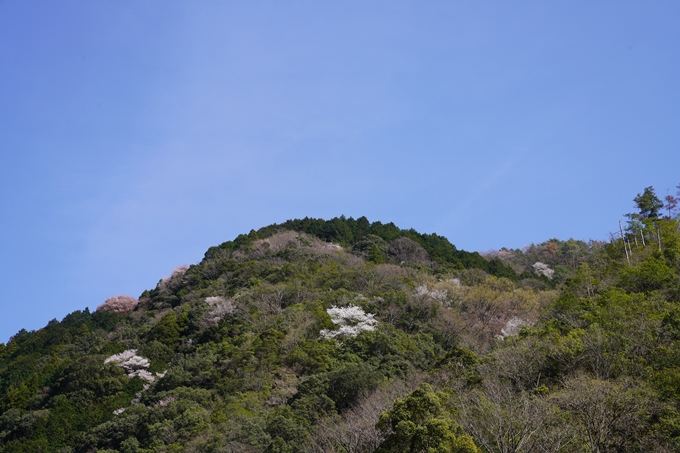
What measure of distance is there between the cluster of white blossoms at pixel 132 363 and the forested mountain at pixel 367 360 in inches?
5.2

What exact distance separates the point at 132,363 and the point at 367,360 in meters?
14.3

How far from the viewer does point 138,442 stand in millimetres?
→ 25656

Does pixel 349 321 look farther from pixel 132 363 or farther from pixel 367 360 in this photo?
pixel 132 363

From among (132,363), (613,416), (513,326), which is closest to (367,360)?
(513,326)

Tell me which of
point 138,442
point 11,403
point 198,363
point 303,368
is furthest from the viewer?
point 11,403

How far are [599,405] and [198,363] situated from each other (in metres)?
20.7

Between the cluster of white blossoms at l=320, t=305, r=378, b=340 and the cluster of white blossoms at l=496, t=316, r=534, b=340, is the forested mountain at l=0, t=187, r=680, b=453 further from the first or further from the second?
the cluster of white blossoms at l=496, t=316, r=534, b=340

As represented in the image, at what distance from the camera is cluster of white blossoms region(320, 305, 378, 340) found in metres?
30.8

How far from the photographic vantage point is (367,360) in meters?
28.4

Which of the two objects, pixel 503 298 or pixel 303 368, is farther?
pixel 503 298

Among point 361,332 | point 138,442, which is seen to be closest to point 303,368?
point 361,332

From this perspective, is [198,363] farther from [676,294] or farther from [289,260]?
[676,294]

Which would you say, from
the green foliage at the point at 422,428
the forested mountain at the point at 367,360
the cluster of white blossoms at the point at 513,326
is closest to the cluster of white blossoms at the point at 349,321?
the forested mountain at the point at 367,360

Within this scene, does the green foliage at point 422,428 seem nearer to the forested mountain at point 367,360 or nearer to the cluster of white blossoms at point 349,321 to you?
the forested mountain at point 367,360
